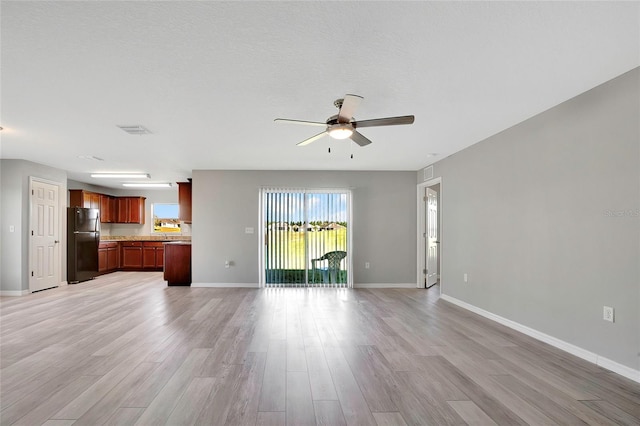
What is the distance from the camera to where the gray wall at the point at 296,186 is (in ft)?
22.6

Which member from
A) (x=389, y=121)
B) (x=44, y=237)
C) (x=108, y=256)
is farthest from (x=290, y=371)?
(x=108, y=256)

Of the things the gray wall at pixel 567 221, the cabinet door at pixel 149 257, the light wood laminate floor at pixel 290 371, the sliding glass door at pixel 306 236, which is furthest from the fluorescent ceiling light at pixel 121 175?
the gray wall at pixel 567 221

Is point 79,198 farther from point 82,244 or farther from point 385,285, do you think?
point 385,285

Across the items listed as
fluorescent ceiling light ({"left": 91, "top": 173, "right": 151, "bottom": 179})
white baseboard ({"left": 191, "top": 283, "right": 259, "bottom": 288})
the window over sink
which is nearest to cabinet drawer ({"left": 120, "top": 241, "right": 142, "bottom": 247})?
the window over sink

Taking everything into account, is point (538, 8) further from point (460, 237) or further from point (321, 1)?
point (460, 237)

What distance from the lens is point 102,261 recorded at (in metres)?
8.57

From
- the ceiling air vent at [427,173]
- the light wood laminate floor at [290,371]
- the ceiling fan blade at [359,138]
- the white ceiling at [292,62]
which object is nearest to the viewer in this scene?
the white ceiling at [292,62]

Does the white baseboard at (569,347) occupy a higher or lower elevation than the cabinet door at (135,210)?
lower

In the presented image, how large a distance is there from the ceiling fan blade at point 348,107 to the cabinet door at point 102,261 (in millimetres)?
8181

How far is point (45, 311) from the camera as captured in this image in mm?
4773

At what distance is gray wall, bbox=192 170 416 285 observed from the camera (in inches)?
272

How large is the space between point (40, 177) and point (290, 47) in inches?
261

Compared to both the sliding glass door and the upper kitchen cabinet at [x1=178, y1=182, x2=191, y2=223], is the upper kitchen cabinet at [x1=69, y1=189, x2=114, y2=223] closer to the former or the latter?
the upper kitchen cabinet at [x1=178, y1=182, x2=191, y2=223]

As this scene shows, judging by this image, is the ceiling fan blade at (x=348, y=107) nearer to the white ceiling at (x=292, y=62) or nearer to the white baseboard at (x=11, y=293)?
the white ceiling at (x=292, y=62)
